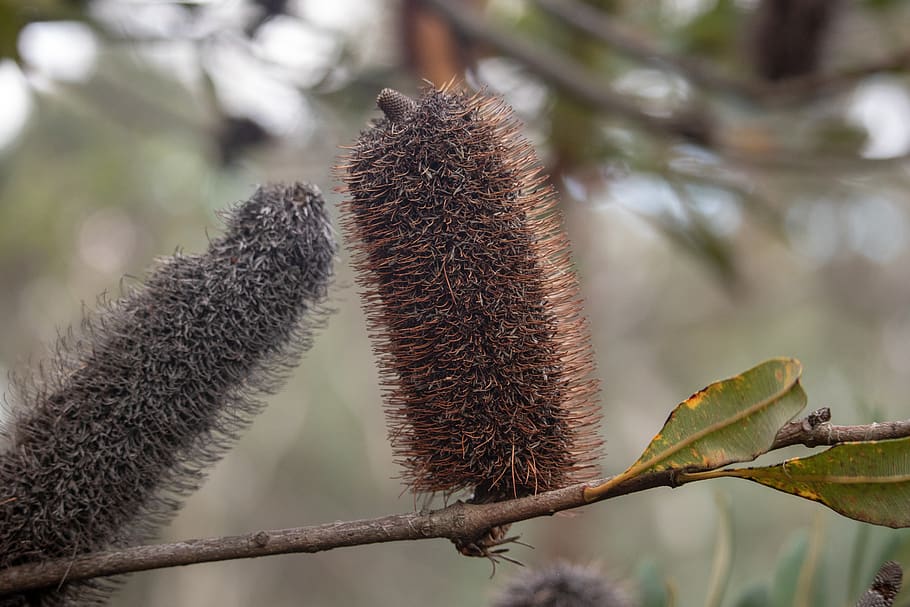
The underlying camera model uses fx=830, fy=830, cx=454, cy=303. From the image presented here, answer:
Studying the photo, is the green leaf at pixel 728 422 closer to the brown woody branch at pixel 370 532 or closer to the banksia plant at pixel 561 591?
the brown woody branch at pixel 370 532

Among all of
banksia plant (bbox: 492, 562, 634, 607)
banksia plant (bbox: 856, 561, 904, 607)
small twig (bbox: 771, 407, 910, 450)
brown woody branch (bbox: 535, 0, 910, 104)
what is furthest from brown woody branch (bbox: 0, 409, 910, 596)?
brown woody branch (bbox: 535, 0, 910, 104)

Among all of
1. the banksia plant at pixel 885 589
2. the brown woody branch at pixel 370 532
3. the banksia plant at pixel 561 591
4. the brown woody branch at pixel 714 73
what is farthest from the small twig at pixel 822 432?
the brown woody branch at pixel 714 73

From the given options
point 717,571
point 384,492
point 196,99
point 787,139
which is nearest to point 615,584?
point 717,571

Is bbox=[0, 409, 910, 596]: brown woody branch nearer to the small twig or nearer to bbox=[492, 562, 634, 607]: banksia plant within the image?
the small twig

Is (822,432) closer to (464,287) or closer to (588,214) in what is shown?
(464,287)

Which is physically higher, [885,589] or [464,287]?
[464,287]

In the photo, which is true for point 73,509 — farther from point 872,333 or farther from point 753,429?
point 872,333

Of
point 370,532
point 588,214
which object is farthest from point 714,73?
point 370,532
